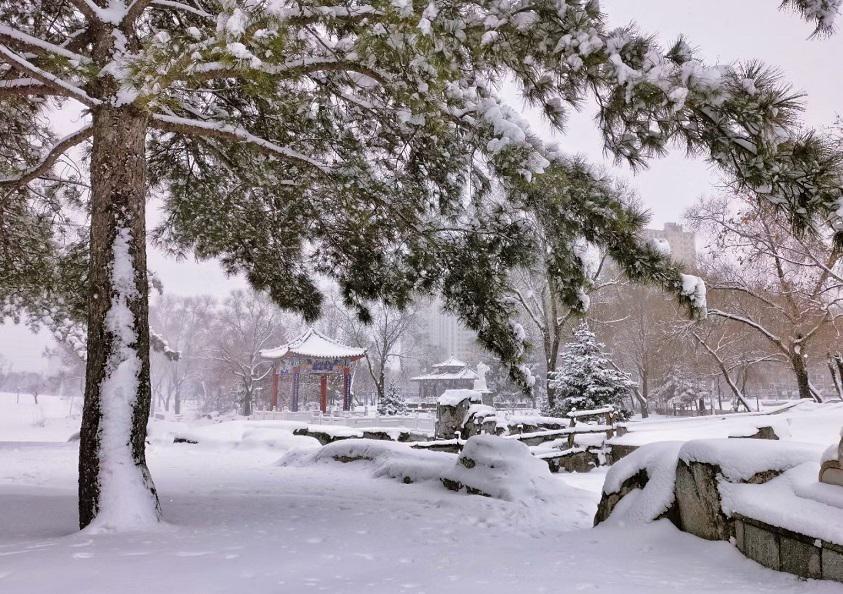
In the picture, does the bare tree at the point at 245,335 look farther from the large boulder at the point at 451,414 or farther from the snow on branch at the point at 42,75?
the snow on branch at the point at 42,75

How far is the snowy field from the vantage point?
2982 millimetres

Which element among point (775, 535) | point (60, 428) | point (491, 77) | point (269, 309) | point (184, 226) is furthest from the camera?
point (269, 309)

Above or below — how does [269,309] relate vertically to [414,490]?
above

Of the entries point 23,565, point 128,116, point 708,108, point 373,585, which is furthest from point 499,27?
point 23,565

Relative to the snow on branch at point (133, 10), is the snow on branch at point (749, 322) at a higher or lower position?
lower

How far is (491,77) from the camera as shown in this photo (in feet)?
19.7

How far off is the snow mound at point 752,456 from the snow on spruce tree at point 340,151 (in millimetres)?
1443

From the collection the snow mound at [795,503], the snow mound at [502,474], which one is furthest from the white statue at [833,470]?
the snow mound at [502,474]

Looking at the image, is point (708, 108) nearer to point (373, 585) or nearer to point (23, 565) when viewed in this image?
point (373, 585)

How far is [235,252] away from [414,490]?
15.2ft

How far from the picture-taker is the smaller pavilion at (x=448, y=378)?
40.6 m

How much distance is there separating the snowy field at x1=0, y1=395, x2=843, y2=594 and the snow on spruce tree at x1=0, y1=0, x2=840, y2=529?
878mm

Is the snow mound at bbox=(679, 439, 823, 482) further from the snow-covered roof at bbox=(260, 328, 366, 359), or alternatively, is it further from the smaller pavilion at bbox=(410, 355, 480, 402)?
the smaller pavilion at bbox=(410, 355, 480, 402)

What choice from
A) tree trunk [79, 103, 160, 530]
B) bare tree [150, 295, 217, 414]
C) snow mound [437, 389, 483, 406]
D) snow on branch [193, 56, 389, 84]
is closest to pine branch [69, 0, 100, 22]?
tree trunk [79, 103, 160, 530]
